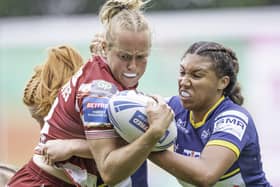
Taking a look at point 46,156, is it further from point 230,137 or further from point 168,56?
point 168,56

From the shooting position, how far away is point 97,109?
5.43m

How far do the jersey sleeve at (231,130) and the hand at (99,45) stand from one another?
0.73 metres

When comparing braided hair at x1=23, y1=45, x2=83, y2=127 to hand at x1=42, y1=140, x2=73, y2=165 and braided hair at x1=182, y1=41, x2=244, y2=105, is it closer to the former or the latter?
hand at x1=42, y1=140, x2=73, y2=165

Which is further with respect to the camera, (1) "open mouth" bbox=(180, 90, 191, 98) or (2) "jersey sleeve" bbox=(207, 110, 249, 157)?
(1) "open mouth" bbox=(180, 90, 191, 98)

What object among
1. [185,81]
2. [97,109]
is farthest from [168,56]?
[97,109]

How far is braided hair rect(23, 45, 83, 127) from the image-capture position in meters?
6.24

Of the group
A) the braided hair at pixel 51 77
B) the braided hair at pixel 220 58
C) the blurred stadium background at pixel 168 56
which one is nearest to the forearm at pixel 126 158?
the braided hair at pixel 220 58

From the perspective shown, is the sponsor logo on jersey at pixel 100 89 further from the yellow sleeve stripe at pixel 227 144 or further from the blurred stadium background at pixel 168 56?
the blurred stadium background at pixel 168 56

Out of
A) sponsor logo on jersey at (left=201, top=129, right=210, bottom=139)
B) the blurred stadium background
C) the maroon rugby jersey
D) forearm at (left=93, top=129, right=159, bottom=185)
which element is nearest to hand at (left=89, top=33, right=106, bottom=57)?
Result: the maroon rugby jersey

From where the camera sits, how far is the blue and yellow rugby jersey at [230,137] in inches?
230

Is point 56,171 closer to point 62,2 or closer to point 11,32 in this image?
point 11,32

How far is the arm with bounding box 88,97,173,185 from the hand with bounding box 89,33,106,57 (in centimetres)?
50

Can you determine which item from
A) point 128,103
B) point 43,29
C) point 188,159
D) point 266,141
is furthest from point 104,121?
point 43,29

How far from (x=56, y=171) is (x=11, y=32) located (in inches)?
380
